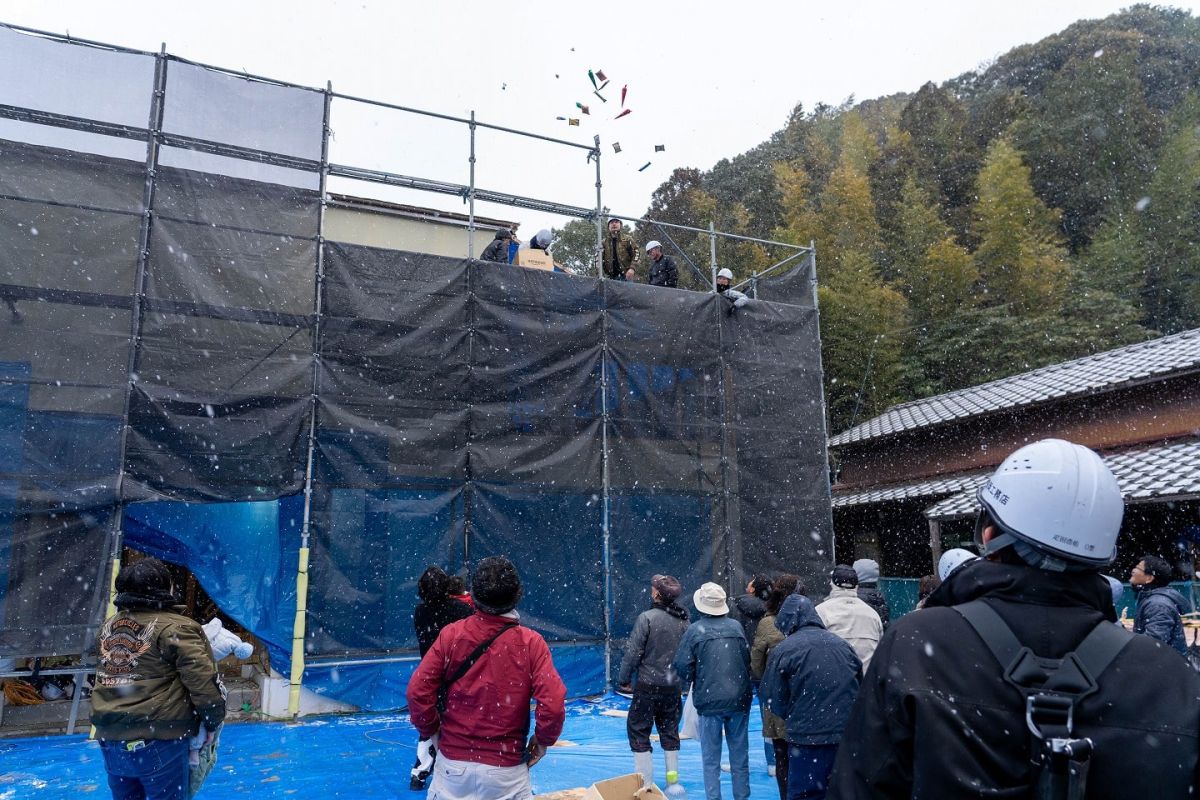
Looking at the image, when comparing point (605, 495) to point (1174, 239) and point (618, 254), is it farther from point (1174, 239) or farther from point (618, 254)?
point (1174, 239)

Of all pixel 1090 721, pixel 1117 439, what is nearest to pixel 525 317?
pixel 1090 721

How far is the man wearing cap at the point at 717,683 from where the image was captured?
4.82m

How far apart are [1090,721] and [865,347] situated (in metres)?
21.6

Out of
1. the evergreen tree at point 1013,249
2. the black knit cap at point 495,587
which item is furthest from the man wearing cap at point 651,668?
the evergreen tree at point 1013,249

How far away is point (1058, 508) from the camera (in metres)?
1.45

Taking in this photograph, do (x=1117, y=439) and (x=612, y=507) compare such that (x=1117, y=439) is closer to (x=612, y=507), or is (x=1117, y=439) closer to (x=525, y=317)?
(x=612, y=507)

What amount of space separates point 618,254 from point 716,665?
638 cm

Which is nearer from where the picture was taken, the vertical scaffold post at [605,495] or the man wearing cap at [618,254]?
the vertical scaffold post at [605,495]

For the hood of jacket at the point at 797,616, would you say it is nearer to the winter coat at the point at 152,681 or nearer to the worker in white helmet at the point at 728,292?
the winter coat at the point at 152,681

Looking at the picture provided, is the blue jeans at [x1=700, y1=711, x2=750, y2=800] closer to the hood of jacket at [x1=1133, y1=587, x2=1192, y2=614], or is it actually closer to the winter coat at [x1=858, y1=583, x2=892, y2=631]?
the winter coat at [x1=858, y1=583, x2=892, y2=631]

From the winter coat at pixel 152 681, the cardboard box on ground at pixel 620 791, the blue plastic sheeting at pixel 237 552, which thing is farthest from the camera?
the blue plastic sheeting at pixel 237 552

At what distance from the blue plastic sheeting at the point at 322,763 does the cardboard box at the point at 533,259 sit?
17.2ft

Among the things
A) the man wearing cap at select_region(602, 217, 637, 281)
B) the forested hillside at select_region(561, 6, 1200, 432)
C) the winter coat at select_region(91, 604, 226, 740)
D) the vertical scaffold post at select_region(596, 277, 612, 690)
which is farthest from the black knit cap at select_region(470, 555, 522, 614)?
the forested hillside at select_region(561, 6, 1200, 432)

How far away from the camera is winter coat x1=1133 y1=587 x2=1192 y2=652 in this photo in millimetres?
5090
